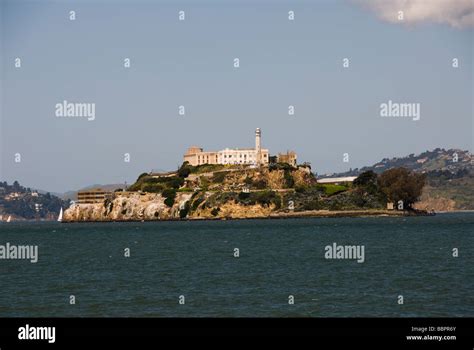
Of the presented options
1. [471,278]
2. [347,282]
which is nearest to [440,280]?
[471,278]
